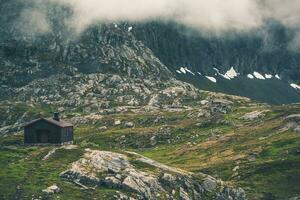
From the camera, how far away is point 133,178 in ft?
599

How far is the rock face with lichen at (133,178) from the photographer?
179 metres

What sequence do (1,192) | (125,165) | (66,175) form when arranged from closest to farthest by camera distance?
(1,192)
(66,175)
(125,165)

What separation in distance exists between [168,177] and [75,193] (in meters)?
32.7

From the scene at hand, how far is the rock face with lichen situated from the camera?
179 m

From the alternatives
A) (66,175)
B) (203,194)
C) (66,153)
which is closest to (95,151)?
(66,153)

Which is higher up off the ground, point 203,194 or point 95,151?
point 95,151

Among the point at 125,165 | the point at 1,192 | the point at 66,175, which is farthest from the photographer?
the point at 125,165

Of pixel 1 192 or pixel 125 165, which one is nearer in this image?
pixel 1 192

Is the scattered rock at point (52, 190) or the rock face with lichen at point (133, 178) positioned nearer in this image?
the scattered rock at point (52, 190)

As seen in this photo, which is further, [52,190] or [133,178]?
[133,178]

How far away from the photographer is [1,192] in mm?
164500

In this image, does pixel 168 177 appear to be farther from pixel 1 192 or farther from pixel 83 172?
pixel 1 192

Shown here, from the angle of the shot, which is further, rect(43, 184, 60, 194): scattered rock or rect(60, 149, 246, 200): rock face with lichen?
rect(60, 149, 246, 200): rock face with lichen

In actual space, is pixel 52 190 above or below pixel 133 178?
below
